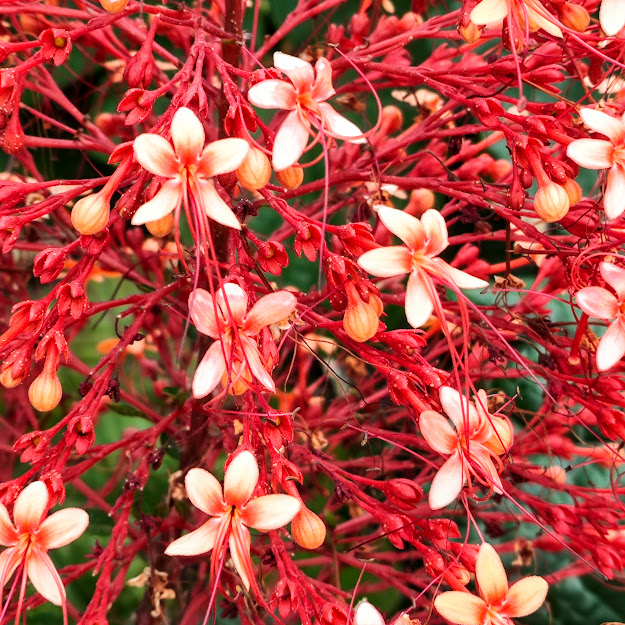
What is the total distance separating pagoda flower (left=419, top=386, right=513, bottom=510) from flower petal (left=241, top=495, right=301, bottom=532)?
0.35 ft

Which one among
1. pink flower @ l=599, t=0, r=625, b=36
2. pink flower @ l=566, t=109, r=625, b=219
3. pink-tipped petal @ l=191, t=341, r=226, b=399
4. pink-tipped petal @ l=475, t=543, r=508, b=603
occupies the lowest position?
pink-tipped petal @ l=475, t=543, r=508, b=603

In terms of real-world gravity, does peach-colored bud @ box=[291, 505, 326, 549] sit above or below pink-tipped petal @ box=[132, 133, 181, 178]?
below

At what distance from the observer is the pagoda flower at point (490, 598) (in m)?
0.58

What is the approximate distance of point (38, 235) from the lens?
1077 millimetres

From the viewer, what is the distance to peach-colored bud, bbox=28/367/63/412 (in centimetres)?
63

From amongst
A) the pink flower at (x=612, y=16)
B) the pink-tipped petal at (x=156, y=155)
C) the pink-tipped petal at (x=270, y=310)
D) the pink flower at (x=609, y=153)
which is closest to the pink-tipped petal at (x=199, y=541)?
the pink-tipped petal at (x=270, y=310)

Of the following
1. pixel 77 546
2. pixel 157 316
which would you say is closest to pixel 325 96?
pixel 157 316

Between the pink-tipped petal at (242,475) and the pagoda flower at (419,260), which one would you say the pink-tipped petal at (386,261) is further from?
the pink-tipped petal at (242,475)

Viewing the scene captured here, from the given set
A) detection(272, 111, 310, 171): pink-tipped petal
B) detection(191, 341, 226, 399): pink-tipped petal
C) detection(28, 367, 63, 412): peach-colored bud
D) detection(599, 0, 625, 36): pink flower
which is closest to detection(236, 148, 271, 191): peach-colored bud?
detection(272, 111, 310, 171): pink-tipped petal

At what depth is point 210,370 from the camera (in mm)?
562

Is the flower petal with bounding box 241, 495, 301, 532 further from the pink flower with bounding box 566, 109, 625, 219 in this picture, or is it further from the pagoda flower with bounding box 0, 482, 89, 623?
the pink flower with bounding box 566, 109, 625, 219

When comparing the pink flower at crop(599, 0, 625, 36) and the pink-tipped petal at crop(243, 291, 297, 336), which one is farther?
the pink flower at crop(599, 0, 625, 36)

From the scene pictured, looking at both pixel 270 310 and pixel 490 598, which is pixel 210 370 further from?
pixel 490 598

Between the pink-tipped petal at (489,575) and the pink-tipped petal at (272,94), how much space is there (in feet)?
1.15
